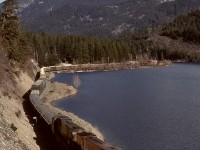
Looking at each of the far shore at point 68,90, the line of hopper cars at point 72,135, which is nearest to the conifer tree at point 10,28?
the far shore at point 68,90

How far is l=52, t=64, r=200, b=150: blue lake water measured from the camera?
2124 inches

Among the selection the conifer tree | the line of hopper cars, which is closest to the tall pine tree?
the conifer tree

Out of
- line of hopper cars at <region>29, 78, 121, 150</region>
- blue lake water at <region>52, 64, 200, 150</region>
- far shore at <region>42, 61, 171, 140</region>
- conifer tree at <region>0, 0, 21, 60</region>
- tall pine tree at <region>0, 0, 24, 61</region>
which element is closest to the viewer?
line of hopper cars at <region>29, 78, 121, 150</region>

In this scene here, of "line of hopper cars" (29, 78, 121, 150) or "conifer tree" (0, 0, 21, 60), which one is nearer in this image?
"line of hopper cars" (29, 78, 121, 150)

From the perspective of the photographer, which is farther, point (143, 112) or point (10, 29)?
point (10, 29)

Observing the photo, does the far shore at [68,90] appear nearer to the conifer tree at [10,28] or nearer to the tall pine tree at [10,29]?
the tall pine tree at [10,29]

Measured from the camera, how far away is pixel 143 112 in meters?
74.1

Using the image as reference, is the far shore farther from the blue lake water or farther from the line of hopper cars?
the line of hopper cars

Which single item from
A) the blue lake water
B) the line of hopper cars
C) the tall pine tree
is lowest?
the blue lake water

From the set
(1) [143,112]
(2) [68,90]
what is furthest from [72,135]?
(2) [68,90]

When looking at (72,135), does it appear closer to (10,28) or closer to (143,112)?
(143,112)

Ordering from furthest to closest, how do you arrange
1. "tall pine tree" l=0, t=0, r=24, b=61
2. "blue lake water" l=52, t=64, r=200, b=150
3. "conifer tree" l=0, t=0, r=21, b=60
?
"conifer tree" l=0, t=0, r=21, b=60, "tall pine tree" l=0, t=0, r=24, b=61, "blue lake water" l=52, t=64, r=200, b=150

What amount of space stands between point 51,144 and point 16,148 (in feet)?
36.8

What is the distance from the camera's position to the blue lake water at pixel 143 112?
177ft
